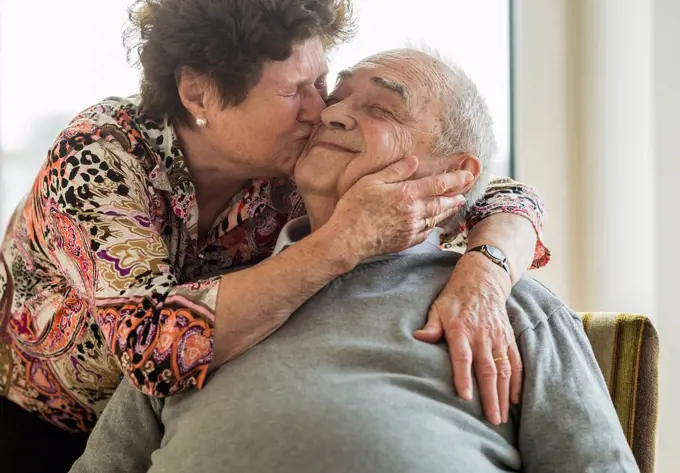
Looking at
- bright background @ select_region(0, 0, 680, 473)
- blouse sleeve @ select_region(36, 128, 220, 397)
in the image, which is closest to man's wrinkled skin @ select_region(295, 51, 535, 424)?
blouse sleeve @ select_region(36, 128, 220, 397)

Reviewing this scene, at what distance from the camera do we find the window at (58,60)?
2887 millimetres

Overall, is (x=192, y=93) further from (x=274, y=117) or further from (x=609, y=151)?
(x=609, y=151)

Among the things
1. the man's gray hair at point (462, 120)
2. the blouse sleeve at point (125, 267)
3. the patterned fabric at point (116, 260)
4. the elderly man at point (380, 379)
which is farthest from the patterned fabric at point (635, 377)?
the blouse sleeve at point (125, 267)

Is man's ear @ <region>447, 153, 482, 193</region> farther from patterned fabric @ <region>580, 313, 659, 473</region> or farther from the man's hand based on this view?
patterned fabric @ <region>580, 313, 659, 473</region>

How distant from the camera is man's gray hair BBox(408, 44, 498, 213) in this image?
1.49 m

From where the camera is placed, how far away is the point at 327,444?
1.16 metres

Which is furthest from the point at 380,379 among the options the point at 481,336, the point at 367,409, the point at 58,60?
the point at 58,60

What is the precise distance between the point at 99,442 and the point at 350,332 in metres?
0.47

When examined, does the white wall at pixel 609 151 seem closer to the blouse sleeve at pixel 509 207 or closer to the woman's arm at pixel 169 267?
the blouse sleeve at pixel 509 207

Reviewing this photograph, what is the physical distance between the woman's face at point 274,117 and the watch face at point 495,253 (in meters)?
0.40

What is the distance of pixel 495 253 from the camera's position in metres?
1.45

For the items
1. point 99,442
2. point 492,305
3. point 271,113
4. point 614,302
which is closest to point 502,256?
point 492,305

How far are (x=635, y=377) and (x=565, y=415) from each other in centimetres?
33

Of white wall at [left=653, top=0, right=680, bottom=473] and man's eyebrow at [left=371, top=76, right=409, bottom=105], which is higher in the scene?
man's eyebrow at [left=371, top=76, right=409, bottom=105]
